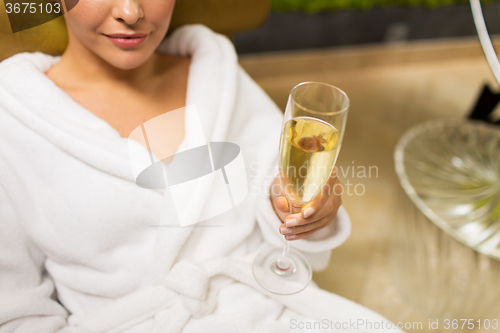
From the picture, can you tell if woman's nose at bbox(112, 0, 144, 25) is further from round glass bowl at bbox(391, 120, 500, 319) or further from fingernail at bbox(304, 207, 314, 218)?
round glass bowl at bbox(391, 120, 500, 319)

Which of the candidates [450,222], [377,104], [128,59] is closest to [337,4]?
[377,104]

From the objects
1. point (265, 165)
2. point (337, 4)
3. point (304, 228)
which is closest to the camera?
Answer: point (304, 228)

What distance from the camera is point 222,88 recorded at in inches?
28.1

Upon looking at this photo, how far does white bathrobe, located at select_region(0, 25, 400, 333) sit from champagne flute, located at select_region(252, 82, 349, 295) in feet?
0.45

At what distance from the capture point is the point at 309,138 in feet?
1.53

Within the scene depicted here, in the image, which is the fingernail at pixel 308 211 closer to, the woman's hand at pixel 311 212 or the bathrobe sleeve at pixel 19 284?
the woman's hand at pixel 311 212

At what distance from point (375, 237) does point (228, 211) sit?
0.63m

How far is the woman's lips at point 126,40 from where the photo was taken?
0.57m

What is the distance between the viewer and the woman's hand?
1.77ft

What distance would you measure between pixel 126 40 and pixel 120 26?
3 cm

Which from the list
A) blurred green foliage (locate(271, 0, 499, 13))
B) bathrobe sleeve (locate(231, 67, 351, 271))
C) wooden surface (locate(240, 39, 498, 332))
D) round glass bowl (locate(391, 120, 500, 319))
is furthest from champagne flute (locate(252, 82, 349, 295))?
blurred green foliage (locate(271, 0, 499, 13))

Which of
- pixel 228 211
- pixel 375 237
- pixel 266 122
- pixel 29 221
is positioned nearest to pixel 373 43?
pixel 375 237

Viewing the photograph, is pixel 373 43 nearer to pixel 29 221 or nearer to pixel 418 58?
pixel 418 58

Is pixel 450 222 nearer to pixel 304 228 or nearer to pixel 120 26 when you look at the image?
pixel 304 228
